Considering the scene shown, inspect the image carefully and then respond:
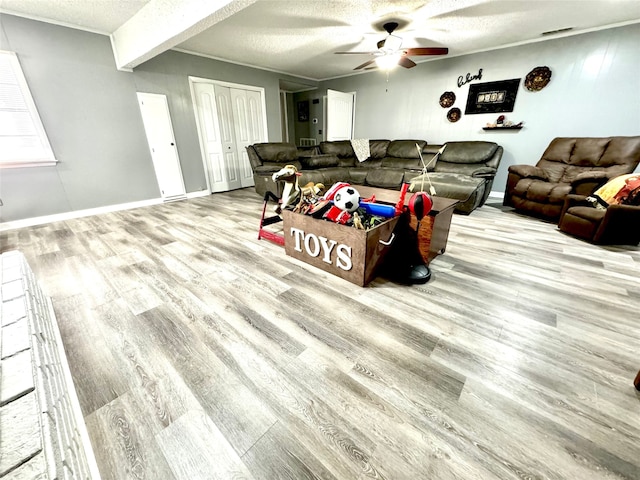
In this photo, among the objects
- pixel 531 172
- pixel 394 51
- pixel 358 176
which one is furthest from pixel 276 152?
pixel 531 172

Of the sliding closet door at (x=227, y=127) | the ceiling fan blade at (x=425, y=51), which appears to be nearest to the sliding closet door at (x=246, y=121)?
the sliding closet door at (x=227, y=127)

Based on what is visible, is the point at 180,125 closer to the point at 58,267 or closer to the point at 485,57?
the point at 58,267

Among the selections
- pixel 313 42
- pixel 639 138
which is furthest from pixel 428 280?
pixel 313 42

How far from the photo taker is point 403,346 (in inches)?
53.5

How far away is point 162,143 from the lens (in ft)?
13.5

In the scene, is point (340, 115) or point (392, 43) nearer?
point (392, 43)

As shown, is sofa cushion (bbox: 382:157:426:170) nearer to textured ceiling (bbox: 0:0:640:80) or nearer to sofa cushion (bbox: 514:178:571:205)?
sofa cushion (bbox: 514:178:571:205)

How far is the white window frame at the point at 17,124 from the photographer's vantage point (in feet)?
9.32

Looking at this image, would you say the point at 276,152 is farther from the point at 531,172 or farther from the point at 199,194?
the point at 531,172

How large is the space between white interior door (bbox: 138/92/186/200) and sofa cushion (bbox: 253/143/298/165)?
1.42 m

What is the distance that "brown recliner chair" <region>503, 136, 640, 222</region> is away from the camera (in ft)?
9.61

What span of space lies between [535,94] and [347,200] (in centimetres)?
435

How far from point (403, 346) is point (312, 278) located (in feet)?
2.86

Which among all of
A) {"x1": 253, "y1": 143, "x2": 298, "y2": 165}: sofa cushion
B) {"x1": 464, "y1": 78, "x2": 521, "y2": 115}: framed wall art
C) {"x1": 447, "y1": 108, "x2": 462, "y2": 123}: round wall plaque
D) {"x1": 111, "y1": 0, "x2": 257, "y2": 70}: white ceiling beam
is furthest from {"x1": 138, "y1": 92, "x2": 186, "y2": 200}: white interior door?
{"x1": 464, "y1": 78, "x2": 521, "y2": 115}: framed wall art
